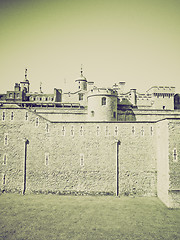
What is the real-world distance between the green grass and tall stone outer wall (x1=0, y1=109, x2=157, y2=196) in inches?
57.6

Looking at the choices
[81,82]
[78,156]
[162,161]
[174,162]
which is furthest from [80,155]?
[81,82]

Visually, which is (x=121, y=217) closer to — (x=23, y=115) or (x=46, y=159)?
(x=46, y=159)

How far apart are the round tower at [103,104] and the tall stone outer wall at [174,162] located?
11120 millimetres

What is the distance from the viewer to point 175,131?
841 inches

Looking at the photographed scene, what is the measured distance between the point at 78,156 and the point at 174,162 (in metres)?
11.4

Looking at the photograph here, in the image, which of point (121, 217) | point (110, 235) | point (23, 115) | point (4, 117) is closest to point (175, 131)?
point (121, 217)

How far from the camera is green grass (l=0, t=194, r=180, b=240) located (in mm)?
15841

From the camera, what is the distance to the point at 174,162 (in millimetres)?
21000

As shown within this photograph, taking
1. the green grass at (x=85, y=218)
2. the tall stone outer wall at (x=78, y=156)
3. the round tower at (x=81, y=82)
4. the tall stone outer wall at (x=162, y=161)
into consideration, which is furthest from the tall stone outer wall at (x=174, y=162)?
the round tower at (x=81, y=82)

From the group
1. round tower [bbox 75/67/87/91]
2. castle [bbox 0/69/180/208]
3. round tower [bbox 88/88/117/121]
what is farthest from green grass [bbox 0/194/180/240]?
round tower [bbox 75/67/87/91]

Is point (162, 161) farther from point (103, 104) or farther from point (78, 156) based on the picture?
point (103, 104)

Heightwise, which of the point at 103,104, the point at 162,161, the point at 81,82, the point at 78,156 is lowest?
the point at 162,161

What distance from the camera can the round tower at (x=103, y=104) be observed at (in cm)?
3055

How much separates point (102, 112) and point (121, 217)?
16.2m
